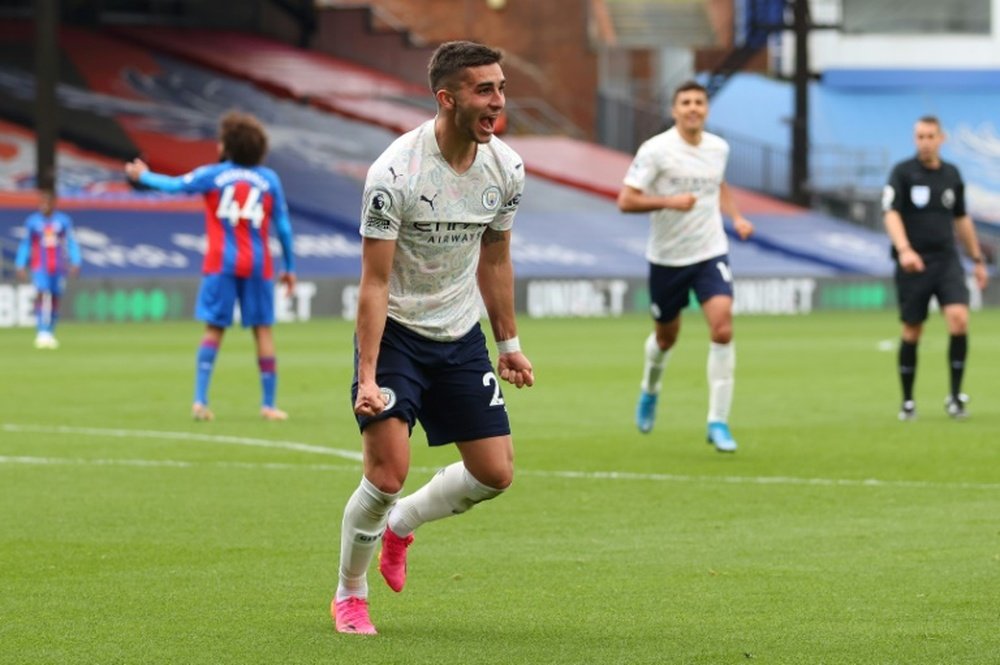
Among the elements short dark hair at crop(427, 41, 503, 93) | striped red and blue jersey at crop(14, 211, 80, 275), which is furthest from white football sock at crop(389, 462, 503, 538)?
striped red and blue jersey at crop(14, 211, 80, 275)

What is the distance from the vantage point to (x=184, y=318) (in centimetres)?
3484

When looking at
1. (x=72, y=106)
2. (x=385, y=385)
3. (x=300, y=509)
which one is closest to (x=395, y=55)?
(x=72, y=106)

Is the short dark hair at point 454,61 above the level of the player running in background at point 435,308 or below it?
above

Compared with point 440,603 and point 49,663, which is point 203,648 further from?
point 440,603

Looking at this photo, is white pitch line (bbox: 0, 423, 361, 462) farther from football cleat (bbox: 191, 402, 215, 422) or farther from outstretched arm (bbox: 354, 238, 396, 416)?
outstretched arm (bbox: 354, 238, 396, 416)

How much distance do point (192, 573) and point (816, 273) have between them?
3365cm

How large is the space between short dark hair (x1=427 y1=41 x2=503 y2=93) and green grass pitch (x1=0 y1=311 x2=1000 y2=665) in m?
1.83

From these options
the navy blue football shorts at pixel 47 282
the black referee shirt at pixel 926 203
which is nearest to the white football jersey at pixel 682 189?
the black referee shirt at pixel 926 203

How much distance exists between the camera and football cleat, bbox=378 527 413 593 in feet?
25.0

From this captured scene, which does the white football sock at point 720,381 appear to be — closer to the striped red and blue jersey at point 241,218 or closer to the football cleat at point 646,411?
the football cleat at point 646,411

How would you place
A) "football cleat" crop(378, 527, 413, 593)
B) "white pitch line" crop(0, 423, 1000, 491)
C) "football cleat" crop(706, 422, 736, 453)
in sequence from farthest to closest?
"football cleat" crop(706, 422, 736, 453), "white pitch line" crop(0, 423, 1000, 491), "football cleat" crop(378, 527, 413, 593)

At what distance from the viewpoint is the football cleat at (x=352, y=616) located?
7176mm

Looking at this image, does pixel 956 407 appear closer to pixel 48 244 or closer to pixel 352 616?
pixel 352 616

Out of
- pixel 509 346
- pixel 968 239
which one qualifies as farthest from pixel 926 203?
pixel 509 346
